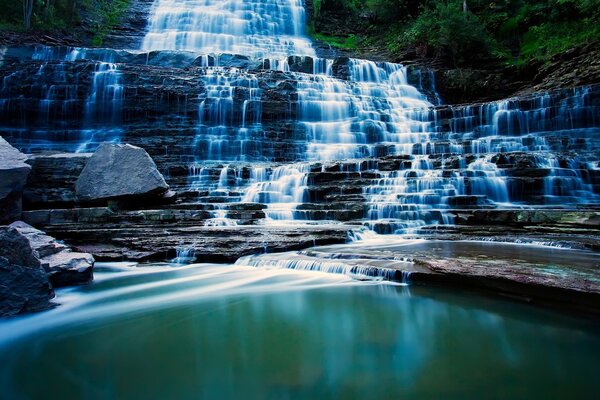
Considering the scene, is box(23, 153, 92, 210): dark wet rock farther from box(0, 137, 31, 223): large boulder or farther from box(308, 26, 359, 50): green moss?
box(308, 26, 359, 50): green moss

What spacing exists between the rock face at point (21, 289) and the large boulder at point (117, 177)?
5.60m

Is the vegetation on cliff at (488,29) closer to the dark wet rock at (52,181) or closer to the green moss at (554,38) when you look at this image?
the green moss at (554,38)

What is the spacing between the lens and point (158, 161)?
1388cm

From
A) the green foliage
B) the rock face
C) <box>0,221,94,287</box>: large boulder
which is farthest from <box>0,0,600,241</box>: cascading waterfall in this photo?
the rock face

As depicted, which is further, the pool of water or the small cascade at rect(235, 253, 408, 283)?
the small cascade at rect(235, 253, 408, 283)

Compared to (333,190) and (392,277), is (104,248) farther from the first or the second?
(333,190)

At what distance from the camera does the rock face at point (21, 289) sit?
390cm

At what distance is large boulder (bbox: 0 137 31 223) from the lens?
765 centimetres

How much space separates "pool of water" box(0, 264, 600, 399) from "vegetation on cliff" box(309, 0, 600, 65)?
60.9 feet

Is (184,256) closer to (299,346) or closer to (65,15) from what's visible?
(299,346)

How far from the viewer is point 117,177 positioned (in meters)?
9.67

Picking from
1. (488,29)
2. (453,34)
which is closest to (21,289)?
(453,34)

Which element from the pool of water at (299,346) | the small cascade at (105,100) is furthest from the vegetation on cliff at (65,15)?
the pool of water at (299,346)

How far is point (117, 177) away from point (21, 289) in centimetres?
604
